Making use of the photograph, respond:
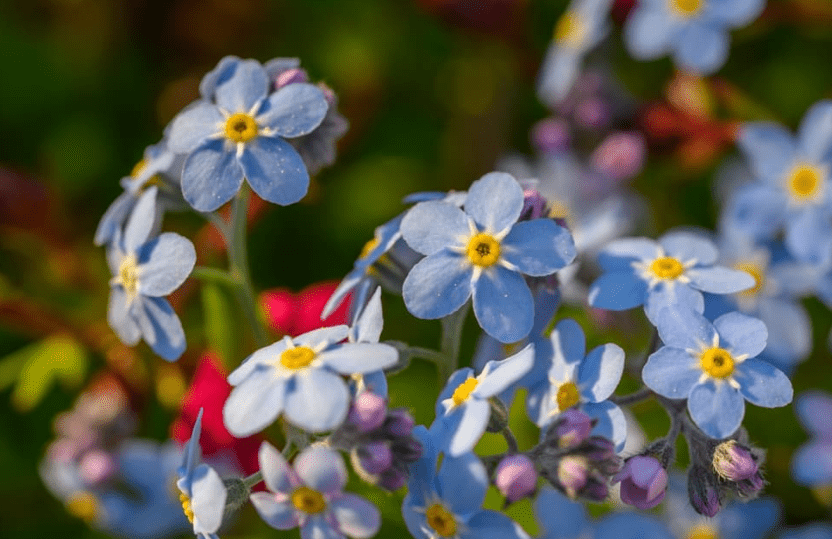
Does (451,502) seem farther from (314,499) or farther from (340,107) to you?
(340,107)

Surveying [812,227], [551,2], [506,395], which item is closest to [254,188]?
[506,395]

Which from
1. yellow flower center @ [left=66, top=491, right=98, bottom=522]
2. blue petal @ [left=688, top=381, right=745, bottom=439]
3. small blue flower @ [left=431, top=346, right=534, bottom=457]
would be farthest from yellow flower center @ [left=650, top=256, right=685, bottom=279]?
yellow flower center @ [left=66, top=491, right=98, bottom=522]

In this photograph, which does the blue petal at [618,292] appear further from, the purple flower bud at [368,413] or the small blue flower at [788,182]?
the small blue flower at [788,182]

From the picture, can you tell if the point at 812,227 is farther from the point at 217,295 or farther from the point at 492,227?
the point at 217,295

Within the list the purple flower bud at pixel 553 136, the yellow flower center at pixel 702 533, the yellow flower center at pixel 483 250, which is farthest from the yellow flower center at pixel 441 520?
the purple flower bud at pixel 553 136

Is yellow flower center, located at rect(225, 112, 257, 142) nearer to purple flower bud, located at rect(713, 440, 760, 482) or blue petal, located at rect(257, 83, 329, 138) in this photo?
blue petal, located at rect(257, 83, 329, 138)

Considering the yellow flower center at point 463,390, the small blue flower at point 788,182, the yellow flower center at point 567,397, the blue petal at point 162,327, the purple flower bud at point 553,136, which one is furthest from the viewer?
the purple flower bud at point 553,136

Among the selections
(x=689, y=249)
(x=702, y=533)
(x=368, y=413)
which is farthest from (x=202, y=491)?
(x=702, y=533)
